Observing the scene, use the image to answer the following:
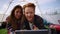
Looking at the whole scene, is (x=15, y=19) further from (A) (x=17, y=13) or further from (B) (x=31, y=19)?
(B) (x=31, y=19)

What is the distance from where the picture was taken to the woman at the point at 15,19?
3355 mm

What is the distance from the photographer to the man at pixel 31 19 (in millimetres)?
3373

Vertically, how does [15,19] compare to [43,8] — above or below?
below

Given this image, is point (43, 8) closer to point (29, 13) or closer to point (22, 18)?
point (29, 13)

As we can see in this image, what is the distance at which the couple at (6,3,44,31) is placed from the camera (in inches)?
132

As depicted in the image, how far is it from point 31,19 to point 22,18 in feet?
0.41

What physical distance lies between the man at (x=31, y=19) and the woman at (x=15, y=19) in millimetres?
67

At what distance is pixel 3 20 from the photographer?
132 inches

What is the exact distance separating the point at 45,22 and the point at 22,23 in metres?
0.31

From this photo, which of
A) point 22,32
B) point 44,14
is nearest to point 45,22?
point 44,14

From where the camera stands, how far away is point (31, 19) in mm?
3406

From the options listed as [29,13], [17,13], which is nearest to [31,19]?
[29,13]

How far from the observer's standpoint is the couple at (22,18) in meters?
3.36

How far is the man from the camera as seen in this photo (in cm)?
337
